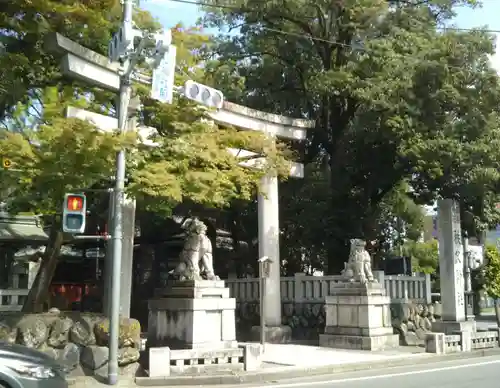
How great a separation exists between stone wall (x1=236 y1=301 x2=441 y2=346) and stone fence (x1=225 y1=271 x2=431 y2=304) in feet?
0.90

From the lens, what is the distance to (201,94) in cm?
1379

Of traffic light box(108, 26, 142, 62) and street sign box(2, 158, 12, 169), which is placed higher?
traffic light box(108, 26, 142, 62)

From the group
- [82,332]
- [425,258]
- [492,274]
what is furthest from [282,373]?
[425,258]

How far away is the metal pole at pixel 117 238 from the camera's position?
1066 cm

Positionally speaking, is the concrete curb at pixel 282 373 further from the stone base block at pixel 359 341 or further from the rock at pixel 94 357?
the stone base block at pixel 359 341

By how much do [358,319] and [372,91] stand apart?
273 inches

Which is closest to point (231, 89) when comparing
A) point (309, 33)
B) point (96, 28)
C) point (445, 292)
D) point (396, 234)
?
point (309, 33)

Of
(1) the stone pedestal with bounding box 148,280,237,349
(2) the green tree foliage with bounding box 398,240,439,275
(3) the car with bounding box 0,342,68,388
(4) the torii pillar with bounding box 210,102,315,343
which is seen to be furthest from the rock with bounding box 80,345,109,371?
(2) the green tree foliage with bounding box 398,240,439,275

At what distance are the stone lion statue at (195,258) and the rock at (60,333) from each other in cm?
336

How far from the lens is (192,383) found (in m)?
11.3

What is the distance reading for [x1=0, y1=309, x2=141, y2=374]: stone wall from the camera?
1091cm

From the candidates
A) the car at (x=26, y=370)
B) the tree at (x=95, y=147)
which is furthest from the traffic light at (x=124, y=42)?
the car at (x=26, y=370)

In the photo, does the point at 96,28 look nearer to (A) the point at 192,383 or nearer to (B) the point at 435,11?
(A) the point at 192,383

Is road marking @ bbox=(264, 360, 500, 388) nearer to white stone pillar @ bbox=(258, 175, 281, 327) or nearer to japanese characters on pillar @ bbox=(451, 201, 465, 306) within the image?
japanese characters on pillar @ bbox=(451, 201, 465, 306)
